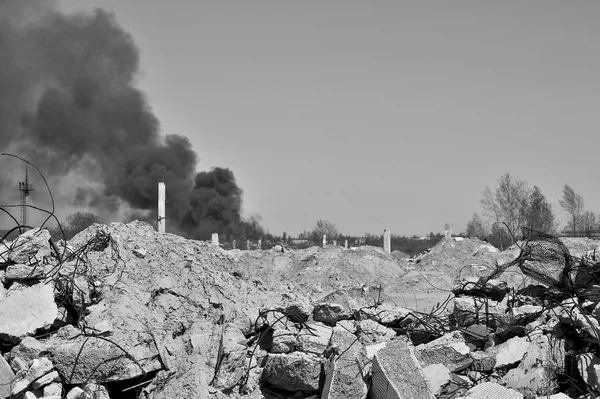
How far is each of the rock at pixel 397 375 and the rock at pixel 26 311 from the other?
404 cm

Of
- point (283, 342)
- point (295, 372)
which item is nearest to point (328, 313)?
point (283, 342)

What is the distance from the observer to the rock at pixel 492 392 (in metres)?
6.55

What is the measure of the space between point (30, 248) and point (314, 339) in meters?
4.22

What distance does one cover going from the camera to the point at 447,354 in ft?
25.5

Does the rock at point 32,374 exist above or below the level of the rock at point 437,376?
above

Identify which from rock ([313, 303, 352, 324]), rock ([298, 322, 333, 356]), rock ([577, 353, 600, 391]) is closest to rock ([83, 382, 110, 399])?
rock ([298, 322, 333, 356])

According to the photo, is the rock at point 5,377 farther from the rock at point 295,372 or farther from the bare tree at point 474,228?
the bare tree at point 474,228

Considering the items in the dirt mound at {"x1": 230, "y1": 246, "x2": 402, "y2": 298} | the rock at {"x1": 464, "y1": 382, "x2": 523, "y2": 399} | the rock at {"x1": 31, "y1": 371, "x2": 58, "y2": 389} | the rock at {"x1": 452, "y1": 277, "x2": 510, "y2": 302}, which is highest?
the dirt mound at {"x1": 230, "y1": 246, "x2": 402, "y2": 298}

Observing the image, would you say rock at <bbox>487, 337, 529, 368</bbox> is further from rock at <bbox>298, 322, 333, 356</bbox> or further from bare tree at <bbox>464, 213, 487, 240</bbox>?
Answer: bare tree at <bbox>464, 213, 487, 240</bbox>

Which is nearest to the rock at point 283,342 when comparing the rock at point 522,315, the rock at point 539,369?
the rock at point 539,369

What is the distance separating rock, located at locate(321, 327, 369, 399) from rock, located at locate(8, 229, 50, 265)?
14.5 ft

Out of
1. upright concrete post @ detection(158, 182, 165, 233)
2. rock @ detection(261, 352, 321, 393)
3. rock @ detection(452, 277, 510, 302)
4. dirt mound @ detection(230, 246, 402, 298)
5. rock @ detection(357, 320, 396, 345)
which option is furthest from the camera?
dirt mound @ detection(230, 246, 402, 298)

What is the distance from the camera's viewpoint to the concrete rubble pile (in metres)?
7.04

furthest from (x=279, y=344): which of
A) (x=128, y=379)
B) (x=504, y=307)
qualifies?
(x=504, y=307)
